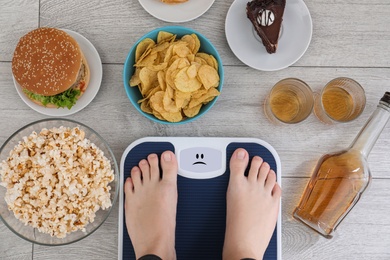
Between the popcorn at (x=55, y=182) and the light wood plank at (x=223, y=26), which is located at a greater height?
the light wood plank at (x=223, y=26)

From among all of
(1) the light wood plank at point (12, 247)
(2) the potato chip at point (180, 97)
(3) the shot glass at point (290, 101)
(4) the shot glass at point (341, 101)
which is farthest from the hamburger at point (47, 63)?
(4) the shot glass at point (341, 101)

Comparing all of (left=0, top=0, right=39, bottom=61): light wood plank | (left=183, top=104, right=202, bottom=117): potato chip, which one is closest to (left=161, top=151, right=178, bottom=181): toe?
(left=183, top=104, right=202, bottom=117): potato chip

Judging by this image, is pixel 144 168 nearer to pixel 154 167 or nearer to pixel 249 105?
pixel 154 167

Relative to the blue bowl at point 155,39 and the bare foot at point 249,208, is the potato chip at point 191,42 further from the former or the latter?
the bare foot at point 249,208

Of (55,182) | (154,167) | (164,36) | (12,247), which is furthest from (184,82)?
(12,247)

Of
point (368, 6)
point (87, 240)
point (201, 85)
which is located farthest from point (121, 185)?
point (368, 6)

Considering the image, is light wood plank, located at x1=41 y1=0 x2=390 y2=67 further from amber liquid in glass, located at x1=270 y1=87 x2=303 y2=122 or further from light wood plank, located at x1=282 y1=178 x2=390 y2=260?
light wood plank, located at x1=282 y1=178 x2=390 y2=260
